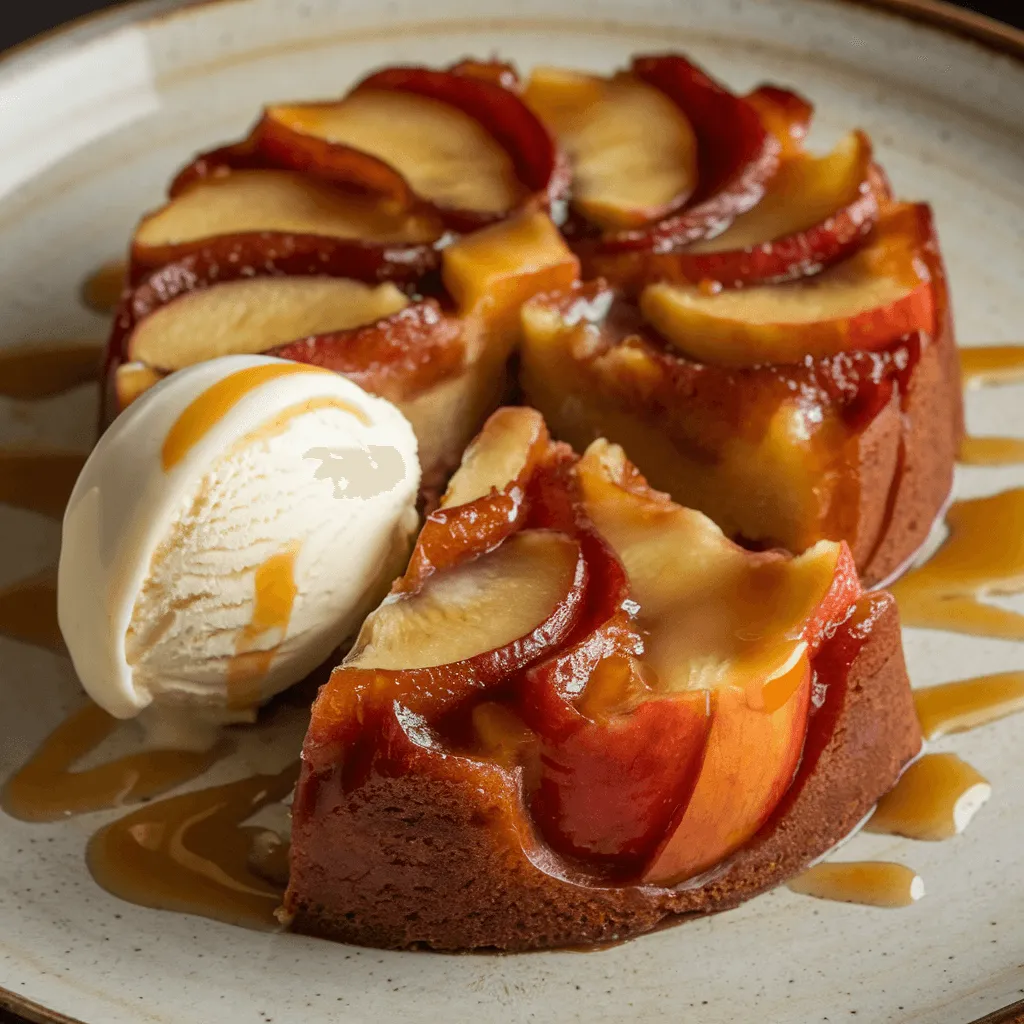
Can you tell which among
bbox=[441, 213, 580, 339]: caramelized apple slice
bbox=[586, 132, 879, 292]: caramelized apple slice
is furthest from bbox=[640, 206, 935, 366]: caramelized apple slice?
bbox=[441, 213, 580, 339]: caramelized apple slice

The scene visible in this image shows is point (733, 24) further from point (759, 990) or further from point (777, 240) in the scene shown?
point (759, 990)

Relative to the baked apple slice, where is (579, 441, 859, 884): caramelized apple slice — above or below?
below

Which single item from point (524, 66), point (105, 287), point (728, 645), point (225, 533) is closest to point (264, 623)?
point (225, 533)

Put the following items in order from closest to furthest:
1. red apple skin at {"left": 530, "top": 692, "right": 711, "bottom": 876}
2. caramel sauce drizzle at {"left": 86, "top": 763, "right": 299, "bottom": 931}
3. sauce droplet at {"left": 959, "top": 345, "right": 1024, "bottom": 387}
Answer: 1. red apple skin at {"left": 530, "top": 692, "right": 711, "bottom": 876}
2. caramel sauce drizzle at {"left": 86, "top": 763, "right": 299, "bottom": 931}
3. sauce droplet at {"left": 959, "top": 345, "right": 1024, "bottom": 387}

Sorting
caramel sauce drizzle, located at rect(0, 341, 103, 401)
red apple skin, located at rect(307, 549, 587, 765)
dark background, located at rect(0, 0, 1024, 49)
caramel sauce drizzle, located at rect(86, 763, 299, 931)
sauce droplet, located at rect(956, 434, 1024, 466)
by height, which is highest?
dark background, located at rect(0, 0, 1024, 49)

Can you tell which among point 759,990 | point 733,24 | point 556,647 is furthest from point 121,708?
point 733,24

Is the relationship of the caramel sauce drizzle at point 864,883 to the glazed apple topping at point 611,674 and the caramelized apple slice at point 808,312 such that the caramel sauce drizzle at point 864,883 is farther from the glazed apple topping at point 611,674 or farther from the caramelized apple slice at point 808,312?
the caramelized apple slice at point 808,312

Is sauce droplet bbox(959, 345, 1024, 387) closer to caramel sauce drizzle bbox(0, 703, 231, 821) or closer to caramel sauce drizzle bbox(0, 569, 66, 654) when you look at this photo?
caramel sauce drizzle bbox(0, 703, 231, 821)

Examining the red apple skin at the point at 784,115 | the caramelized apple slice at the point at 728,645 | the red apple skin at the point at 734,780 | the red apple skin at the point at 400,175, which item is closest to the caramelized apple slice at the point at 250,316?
the red apple skin at the point at 400,175
